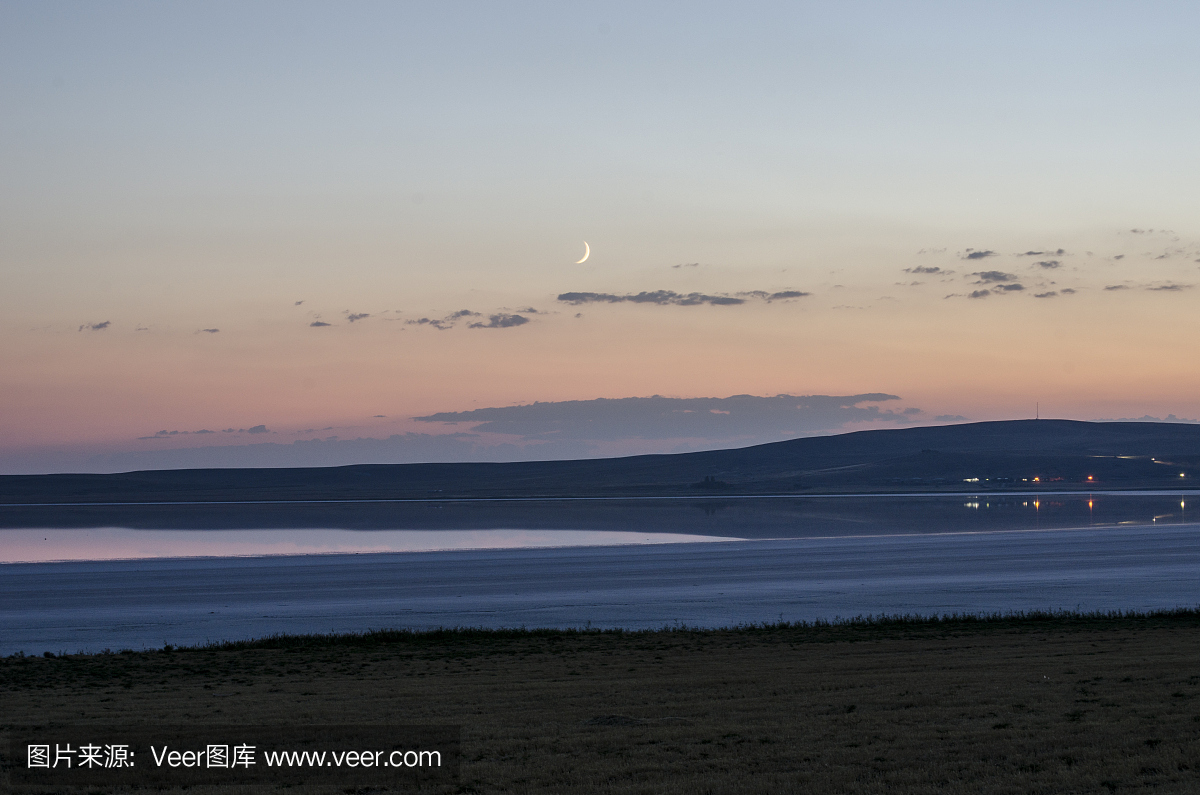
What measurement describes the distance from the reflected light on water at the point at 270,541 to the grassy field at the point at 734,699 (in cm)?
3892

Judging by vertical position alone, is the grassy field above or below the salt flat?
above

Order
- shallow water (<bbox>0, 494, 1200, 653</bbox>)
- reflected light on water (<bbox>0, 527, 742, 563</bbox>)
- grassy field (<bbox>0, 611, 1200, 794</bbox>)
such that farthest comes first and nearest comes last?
reflected light on water (<bbox>0, 527, 742, 563</bbox>) → shallow water (<bbox>0, 494, 1200, 653</bbox>) → grassy field (<bbox>0, 611, 1200, 794</bbox>)

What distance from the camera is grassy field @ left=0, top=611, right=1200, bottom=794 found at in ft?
36.2

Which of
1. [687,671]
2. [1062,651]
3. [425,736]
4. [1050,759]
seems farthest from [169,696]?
[1062,651]

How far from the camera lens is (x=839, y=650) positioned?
2344 centimetres

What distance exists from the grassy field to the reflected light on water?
38.9m

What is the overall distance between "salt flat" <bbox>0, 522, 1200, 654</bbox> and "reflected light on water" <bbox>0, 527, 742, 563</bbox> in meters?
5.08

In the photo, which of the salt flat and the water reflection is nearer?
the salt flat

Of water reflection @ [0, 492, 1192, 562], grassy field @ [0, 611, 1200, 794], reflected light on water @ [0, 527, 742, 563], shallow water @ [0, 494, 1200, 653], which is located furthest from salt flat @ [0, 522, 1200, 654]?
water reflection @ [0, 492, 1192, 562]

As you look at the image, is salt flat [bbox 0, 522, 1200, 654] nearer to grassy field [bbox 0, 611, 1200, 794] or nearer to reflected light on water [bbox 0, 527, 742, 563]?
reflected light on water [bbox 0, 527, 742, 563]

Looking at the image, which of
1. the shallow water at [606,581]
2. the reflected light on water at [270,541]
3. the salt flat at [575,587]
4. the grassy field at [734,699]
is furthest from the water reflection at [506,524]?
the grassy field at [734,699]

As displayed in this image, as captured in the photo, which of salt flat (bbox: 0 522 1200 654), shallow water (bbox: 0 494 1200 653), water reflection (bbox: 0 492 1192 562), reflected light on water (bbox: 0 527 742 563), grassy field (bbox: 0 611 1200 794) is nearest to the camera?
grassy field (bbox: 0 611 1200 794)

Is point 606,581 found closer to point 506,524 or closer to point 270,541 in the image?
point 270,541

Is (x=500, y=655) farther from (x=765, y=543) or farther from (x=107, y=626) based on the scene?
(x=765, y=543)
